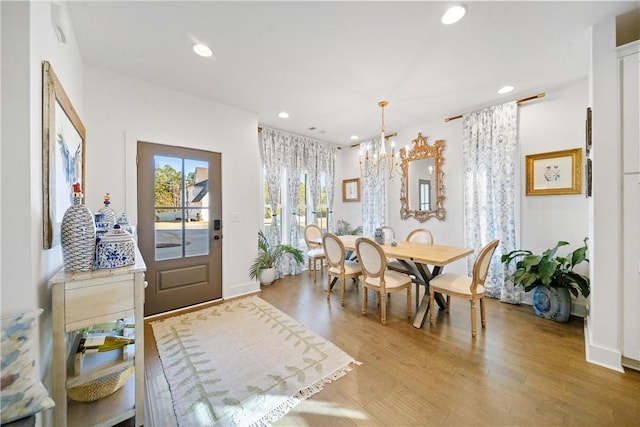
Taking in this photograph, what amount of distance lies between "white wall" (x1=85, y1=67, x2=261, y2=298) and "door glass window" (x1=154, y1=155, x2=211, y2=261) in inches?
8.7

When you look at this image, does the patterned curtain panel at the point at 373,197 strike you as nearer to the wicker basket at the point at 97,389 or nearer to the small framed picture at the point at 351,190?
the small framed picture at the point at 351,190

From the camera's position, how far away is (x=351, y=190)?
5426mm

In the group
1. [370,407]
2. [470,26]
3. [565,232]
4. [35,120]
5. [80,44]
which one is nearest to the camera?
[35,120]

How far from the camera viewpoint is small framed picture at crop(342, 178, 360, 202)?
209 inches

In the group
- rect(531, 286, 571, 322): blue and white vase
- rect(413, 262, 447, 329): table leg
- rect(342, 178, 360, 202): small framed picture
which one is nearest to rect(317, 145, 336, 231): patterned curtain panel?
rect(342, 178, 360, 202): small framed picture

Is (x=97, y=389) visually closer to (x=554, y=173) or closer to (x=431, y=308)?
(x=431, y=308)

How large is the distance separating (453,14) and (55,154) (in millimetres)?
2762

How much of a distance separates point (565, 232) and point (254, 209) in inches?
158

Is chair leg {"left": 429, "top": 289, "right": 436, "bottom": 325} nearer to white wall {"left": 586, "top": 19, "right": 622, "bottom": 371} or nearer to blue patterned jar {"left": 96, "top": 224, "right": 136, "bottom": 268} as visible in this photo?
white wall {"left": 586, "top": 19, "right": 622, "bottom": 371}

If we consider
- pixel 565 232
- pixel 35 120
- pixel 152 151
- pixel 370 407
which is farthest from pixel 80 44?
pixel 565 232

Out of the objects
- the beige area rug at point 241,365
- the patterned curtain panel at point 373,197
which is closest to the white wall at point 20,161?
the beige area rug at point 241,365

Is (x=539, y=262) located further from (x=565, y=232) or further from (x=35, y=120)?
(x=35, y=120)

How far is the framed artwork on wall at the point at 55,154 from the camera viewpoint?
1241 millimetres

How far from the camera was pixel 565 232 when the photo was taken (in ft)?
9.34
